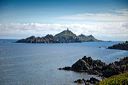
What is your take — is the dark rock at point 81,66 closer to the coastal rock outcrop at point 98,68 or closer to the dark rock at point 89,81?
the coastal rock outcrop at point 98,68

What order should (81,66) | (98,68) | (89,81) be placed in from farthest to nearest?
(81,66) → (98,68) → (89,81)

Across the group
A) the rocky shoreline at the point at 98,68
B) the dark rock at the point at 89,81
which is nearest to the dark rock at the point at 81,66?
the rocky shoreline at the point at 98,68

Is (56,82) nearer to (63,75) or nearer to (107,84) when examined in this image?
(63,75)

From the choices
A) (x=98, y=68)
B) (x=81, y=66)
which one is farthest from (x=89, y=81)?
(x=81, y=66)

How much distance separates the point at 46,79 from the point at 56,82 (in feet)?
13.4

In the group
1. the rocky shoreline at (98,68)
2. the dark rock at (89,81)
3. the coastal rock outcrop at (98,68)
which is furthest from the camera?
the coastal rock outcrop at (98,68)

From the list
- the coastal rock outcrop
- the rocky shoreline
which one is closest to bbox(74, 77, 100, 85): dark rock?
the rocky shoreline

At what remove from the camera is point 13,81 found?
5547 cm

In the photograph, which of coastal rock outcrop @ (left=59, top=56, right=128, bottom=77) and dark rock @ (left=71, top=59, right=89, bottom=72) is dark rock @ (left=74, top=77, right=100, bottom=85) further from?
dark rock @ (left=71, top=59, right=89, bottom=72)

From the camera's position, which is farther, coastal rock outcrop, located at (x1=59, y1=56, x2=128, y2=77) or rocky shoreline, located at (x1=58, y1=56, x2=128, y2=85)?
coastal rock outcrop, located at (x1=59, y1=56, x2=128, y2=77)

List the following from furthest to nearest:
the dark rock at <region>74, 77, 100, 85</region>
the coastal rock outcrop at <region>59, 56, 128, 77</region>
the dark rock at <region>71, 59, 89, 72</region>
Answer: the dark rock at <region>71, 59, 89, 72</region>
the coastal rock outcrop at <region>59, 56, 128, 77</region>
the dark rock at <region>74, 77, 100, 85</region>

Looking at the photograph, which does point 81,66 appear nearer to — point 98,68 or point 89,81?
point 98,68

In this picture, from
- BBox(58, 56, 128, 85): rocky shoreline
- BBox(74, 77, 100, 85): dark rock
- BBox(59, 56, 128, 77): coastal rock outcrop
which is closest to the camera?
BBox(74, 77, 100, 85): dark rock

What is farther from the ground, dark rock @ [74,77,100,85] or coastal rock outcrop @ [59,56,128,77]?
coastal rock outcrop @ [59,56,128,77]
